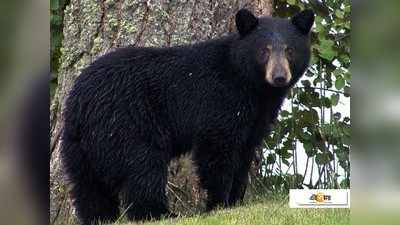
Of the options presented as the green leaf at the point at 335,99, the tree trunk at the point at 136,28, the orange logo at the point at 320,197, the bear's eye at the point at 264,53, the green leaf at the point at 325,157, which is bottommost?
the orange logo at the point at 320,197

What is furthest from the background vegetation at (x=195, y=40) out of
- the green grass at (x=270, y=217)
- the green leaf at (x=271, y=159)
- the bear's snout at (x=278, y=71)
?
the bear's snout at (x=278, y=71)

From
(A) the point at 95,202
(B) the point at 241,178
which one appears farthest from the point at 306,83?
(A) the point at 95,202

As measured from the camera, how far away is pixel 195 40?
4.80m

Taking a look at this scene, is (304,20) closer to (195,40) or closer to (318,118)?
(318,118)

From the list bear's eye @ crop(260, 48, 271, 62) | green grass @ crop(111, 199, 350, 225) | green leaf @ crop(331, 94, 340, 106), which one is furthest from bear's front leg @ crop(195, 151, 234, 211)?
green leaf @ crop(331, 94, 340, 106)

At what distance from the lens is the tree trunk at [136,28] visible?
4.77m

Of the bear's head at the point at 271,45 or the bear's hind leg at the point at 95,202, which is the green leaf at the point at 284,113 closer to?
the bear's head at the point at 271,45

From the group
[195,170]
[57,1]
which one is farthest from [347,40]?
[57,1]

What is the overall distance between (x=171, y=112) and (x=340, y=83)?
3.71ft

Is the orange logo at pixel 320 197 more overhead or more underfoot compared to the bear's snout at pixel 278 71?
more underfoot

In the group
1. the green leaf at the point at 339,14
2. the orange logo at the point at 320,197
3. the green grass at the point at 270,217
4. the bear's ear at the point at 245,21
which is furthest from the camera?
the bear's ear at the point at 245,21

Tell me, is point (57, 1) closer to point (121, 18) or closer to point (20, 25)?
point (121, 18)

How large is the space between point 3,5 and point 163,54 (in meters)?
1.15

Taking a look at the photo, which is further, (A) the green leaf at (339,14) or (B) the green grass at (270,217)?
(A) the green leaf at (339,14)
